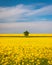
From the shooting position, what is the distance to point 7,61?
984cm

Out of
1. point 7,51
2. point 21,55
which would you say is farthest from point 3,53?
point 21,55

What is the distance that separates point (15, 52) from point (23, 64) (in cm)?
213

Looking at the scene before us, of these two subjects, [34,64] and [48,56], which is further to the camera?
[48,56]

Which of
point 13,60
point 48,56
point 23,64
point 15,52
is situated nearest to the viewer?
point 23,64

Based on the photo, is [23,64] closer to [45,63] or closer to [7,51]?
[45,63]

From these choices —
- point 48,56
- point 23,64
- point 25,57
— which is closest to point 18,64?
point 23,64

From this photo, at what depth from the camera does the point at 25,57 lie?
33.5 feet

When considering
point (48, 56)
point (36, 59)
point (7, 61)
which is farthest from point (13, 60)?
point (48, 56)

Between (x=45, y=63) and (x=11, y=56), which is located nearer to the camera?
(x=45, y=63)

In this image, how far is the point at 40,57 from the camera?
10406 mm

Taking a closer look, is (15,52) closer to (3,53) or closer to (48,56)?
(3,53)

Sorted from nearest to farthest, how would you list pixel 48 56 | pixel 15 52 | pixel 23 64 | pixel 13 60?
1. pixel 23 64
2. pixel 13 60
3. pixel 48 56
4. pixel 15 52

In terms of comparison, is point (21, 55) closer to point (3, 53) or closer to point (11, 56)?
point (11, 56)

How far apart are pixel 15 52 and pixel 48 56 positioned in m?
1.87
